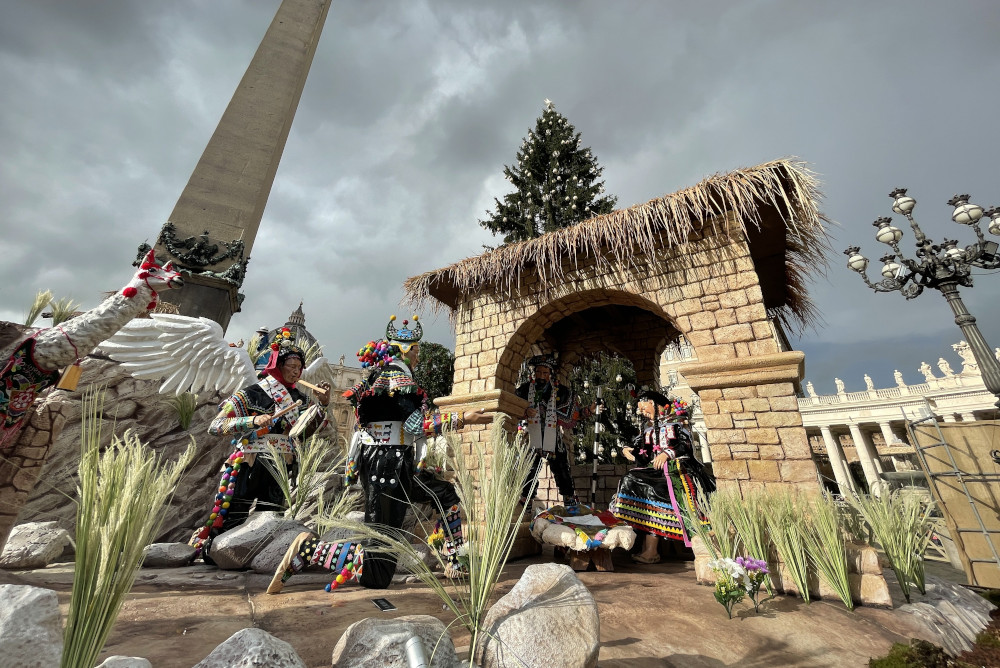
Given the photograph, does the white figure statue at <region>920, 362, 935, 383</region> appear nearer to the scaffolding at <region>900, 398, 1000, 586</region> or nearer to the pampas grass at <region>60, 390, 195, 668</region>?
the scaffolding at <region>900, 398, 1000, 586</region>

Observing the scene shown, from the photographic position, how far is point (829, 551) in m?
2.75

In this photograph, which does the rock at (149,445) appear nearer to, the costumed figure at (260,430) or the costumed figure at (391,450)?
the costumed figure at (260,430)

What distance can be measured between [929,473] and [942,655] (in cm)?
192

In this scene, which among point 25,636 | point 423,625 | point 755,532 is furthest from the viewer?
point 755,532

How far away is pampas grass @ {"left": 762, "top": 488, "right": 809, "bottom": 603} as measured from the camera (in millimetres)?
2833

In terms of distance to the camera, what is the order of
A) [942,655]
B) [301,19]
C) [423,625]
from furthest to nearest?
1. [301,19]
2. [942,655]
3. [423,625]

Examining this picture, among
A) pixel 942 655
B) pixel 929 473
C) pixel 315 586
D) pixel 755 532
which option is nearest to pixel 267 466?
pixel 315 586

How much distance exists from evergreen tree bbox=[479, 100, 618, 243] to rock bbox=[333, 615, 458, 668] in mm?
11365

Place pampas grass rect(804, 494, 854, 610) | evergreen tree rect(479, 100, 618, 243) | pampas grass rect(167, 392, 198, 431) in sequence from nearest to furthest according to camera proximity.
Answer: pampas grass rect(804, 494, 854, 610) → pampas grass rect(167, 392, 198, 431) → evergreen tree rect(479, 100, 618, 243)

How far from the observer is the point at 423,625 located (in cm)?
159

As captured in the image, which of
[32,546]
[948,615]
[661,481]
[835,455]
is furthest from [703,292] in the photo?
[835,455]

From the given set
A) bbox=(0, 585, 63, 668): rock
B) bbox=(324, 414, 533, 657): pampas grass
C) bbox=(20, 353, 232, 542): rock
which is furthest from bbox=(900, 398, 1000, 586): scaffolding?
bbox=(20, 353, 232, 542): rock

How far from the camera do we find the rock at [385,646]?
4.38 feet

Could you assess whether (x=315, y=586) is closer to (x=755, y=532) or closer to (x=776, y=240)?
(x=755, y=532)
